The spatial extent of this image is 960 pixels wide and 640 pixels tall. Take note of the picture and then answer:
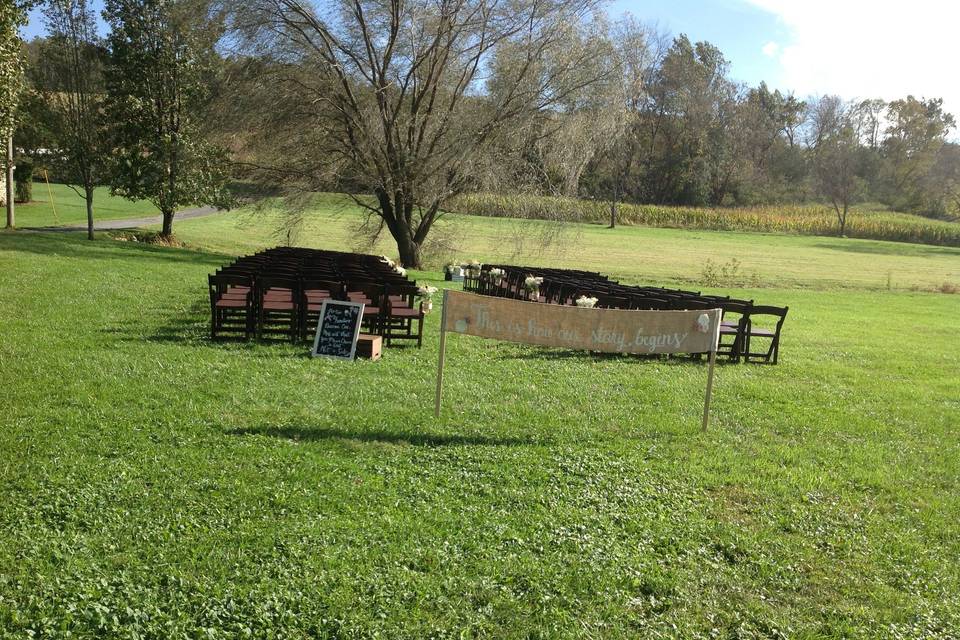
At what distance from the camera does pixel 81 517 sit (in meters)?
4.78

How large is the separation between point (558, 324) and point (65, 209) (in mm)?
44124

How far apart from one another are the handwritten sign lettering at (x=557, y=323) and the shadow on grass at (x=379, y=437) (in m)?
1.14

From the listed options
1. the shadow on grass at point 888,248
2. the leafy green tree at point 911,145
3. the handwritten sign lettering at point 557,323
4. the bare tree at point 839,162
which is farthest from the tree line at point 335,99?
the leafy green tree at point 911,145

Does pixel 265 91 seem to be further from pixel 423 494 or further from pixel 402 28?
pixel 423 494

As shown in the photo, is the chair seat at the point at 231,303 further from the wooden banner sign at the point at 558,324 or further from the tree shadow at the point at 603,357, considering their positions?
the wooden banner sign at the point at 558,324

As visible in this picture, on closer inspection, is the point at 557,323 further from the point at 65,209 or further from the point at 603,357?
the point at 65,209

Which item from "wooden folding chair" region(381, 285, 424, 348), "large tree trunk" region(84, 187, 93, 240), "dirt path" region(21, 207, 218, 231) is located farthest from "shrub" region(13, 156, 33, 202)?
"wooden folding chair" region(381, 285, 424, 348)

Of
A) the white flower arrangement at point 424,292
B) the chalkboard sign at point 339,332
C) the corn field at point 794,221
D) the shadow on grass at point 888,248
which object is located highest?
the corn field at point 794,221

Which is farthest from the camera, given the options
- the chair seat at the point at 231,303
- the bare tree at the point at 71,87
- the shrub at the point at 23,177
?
the shrub at the point at 23,177

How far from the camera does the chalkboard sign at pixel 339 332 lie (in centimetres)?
1003

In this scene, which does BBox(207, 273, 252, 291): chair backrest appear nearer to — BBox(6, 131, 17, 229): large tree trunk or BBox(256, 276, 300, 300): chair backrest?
BBox(256, 276, 300, 300): chair backrest

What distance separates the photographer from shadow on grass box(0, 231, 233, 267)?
69.4ft

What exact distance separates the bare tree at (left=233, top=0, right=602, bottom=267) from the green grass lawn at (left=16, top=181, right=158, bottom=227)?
10962 millimetres

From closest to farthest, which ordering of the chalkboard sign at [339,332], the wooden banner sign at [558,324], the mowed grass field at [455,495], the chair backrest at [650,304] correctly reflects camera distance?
the mowed grass field at [455,495] < the wooden banner sign at [558,324] < the chalkboard sign at [339,332] < the chair backrest at [650,304]
